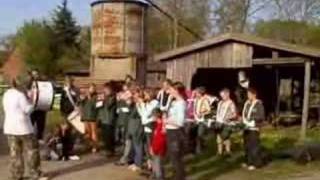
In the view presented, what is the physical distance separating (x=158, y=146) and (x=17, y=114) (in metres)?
2.50

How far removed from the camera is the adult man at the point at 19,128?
43.7ft

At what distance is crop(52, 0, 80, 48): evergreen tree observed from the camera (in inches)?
2650

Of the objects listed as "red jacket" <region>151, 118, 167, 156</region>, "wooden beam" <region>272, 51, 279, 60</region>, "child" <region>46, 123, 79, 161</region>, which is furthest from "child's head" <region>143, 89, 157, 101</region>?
"wooden beam" <region>272, 51, 279, 60</region>

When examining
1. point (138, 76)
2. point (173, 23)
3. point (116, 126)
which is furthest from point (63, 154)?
point (173, 23)

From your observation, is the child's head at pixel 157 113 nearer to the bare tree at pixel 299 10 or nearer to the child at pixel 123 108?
the child at pixel 123 108

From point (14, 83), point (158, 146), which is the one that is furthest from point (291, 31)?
point (14, 83)

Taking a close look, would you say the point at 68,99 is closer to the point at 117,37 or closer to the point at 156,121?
the point at 156,121

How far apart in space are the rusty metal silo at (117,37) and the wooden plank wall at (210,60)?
14255mm

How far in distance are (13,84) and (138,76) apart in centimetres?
2181

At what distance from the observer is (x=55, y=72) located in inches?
2414

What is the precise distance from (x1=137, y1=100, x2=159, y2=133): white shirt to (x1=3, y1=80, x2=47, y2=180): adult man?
7.41 ft

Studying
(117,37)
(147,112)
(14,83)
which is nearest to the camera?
(14,83)

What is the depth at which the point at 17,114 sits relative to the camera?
1333cm

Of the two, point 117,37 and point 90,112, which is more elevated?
point 117,37
